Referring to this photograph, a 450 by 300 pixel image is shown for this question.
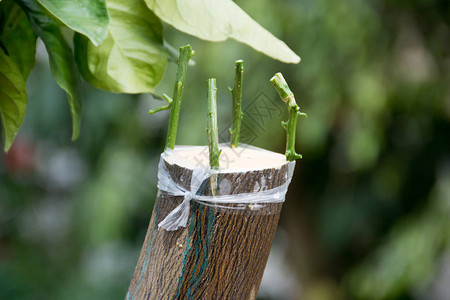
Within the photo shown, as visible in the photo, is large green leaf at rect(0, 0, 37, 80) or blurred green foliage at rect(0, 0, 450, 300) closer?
large green leaf at rect(0, 0, 37, 80)

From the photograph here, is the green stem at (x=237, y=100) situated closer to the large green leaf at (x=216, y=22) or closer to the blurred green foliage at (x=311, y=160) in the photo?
the large green leaf at (x=216, y=22)

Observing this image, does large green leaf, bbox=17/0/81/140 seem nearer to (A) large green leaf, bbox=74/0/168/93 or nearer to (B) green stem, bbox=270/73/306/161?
(A) large green leaf, bbox=74/0/168/93

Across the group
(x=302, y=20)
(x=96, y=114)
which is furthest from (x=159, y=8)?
(x=96, y=114)

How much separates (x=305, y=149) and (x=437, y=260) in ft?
1.70

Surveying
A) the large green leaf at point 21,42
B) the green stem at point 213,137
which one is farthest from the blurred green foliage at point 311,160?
the green stem at point 213,137

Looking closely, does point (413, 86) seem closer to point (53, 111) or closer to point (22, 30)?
point (53, 111)

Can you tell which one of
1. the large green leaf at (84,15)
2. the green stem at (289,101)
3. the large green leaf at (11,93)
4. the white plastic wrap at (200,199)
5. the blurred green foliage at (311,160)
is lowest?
the blurred green foliage at (311,160)

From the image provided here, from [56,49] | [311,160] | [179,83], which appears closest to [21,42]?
[56,49]

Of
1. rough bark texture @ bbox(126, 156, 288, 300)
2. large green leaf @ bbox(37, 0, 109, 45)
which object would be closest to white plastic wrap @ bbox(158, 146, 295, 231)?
rough bark texture @ bbox(126, 156, 288, 300)

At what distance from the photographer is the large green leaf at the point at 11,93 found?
0.37 metres

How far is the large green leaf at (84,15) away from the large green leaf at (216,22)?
0.14 ft

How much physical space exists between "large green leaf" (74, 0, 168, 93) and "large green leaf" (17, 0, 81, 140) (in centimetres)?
1

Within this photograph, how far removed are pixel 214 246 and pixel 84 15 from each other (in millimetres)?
166

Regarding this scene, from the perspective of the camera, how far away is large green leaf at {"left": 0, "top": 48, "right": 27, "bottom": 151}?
1.21 feet
